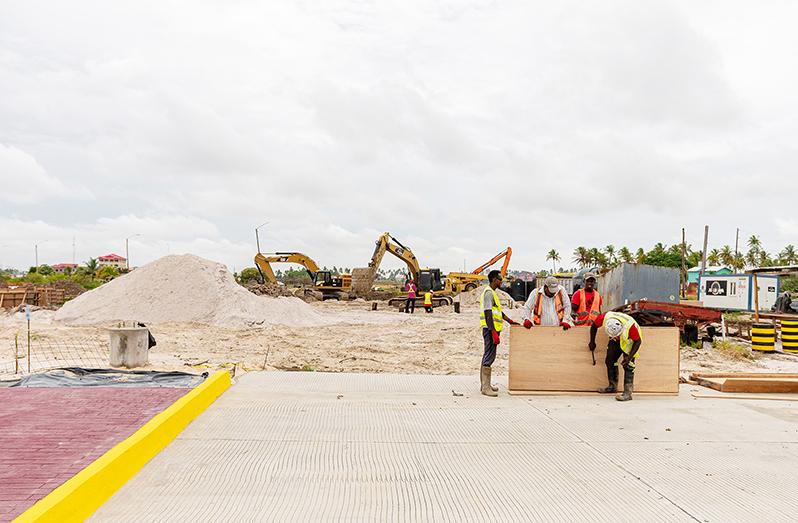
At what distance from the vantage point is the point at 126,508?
3.64m

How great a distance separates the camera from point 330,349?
1348cm

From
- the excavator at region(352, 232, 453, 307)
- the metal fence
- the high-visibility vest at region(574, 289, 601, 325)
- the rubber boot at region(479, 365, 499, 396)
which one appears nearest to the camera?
the rubber boot at region(479, 365, 499, 396)

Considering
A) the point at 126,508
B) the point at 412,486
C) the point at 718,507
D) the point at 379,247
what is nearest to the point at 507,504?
the point at 412,486

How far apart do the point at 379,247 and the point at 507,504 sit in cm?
2926

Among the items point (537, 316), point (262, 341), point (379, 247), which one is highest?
point (379, 247)

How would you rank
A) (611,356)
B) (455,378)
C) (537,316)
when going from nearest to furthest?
(611,356) → (537,316) → (455,378)

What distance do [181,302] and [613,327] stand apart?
17.3 m

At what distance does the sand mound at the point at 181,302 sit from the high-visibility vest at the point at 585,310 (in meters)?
13.5

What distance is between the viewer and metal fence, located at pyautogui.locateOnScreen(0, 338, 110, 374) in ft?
30.7

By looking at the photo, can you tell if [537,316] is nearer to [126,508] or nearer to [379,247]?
[126,508]

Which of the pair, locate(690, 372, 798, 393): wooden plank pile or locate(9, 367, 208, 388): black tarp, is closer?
locate(9, 367, 208, 388): black tarp

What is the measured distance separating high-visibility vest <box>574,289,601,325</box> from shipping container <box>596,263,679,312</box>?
14022 millimetres

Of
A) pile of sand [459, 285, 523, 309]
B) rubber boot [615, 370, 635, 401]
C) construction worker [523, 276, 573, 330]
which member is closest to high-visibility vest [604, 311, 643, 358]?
rubber boot [615, 370, 635, 401]

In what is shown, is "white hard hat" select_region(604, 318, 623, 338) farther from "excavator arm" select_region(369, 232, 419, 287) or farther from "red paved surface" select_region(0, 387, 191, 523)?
"excavator arm" select_region(369, 232, 419, 287)
